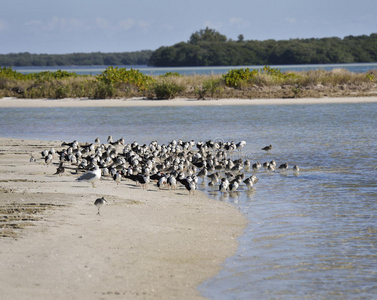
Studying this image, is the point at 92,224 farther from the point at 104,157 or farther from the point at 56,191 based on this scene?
the point at 104,157

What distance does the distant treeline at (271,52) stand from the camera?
4818 inches

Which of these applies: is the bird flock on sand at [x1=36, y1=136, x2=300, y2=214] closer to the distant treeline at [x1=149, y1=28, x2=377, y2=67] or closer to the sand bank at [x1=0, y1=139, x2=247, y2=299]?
the sand bank at [x1=0, y1=139, x2=247, y2=299]

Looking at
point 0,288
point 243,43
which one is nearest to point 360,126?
point 0,288

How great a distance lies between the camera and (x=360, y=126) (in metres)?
26.9

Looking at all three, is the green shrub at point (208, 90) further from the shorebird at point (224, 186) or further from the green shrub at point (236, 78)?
the shorebird at point (224, 186)

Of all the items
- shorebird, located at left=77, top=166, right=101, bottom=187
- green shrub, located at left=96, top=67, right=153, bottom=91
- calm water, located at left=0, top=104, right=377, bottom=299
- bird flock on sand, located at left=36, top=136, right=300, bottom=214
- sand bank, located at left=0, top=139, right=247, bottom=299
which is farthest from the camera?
green shrub, located at left=96, top=67, right=153, bottom=91

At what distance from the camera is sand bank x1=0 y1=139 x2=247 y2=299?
7.33m

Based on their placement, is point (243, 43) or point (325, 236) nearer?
point (325, 236)

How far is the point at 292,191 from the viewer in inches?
549

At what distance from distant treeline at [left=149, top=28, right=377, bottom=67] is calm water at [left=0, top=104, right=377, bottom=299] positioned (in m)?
91.3

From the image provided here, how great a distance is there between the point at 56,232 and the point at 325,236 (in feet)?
14.1

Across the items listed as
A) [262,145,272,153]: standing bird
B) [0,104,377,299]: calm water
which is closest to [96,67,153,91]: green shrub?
[0,104,377,299]: calm water

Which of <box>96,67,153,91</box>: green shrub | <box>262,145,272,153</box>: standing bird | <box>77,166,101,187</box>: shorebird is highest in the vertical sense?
<box>96,67,153,91</box>: green shrub

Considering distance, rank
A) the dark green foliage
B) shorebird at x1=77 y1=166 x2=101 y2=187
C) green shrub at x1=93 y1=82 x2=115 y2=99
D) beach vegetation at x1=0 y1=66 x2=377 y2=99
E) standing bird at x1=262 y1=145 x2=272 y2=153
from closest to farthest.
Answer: shorebird at x1=77 y1=166 x2=101 y2=187 < standing bird at x1=262 y1=145 x2=272 y2=153 < beach vegetation at x1=0 y1=66 x2=377 y2=99 < green shrub at x1=93 y1=82 x2=115 y2=99 < the dark green foliage
